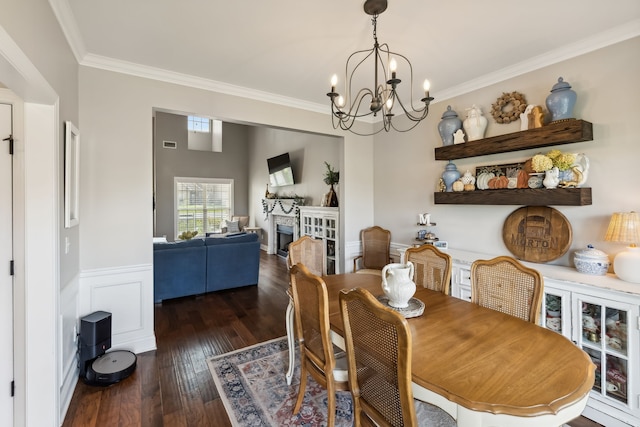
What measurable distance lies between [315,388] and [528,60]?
3.36 m

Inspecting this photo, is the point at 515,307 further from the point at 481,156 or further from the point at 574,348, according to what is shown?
the point at 481,156

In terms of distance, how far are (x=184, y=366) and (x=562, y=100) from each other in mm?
3870

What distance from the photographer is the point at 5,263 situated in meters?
1.71

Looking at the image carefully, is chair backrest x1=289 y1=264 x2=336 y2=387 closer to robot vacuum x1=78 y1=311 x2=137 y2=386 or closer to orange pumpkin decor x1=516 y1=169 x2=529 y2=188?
robot vacuum x1=78 y1=311 x2=137 y2=386

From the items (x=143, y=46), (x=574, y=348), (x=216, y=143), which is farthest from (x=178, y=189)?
(x=574, y=348)

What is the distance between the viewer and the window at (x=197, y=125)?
8.57 m

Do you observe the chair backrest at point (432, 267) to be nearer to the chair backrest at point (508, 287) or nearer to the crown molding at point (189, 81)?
the chair backrest at point (508, 287)

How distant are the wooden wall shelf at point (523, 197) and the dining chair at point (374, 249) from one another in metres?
1.01

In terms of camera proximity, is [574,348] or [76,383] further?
[76,383]

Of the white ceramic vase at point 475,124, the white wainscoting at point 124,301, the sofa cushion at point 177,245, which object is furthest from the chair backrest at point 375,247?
the white wainscoting at point 124,301

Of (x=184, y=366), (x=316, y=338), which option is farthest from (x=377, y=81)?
(x=184, y=366)

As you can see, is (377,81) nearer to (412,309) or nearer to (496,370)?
(412,309)

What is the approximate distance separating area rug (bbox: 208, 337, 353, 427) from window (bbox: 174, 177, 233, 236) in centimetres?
652

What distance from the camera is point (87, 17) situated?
2006 mm
